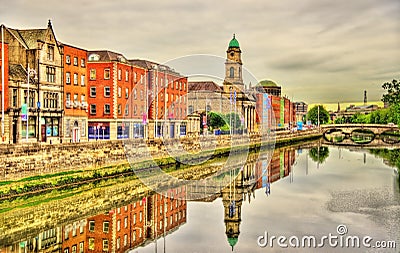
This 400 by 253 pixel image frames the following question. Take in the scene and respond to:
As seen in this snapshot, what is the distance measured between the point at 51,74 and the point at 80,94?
4971 mm

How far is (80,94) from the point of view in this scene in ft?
141

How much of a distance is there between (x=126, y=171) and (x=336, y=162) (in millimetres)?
24757

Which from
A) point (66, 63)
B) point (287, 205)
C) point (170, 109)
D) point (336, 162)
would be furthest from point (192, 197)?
point (170, 109)

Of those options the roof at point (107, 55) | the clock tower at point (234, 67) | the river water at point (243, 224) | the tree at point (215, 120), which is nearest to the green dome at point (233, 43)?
the clock tower at point (234, 67)

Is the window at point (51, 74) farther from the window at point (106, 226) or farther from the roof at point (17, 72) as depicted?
the window at point (106, 226)

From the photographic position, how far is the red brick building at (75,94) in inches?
1601

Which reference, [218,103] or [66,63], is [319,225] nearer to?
[66,63]

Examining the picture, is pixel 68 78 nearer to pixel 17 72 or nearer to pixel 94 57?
pixel 17 72

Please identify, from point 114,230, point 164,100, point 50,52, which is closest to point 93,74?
point 50,52

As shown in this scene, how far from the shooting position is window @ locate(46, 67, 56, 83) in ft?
125

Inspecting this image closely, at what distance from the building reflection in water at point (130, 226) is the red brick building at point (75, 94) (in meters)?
15.1

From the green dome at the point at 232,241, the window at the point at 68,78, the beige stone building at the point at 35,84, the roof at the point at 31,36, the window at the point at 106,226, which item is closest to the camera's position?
the green dome at the point at 232,241

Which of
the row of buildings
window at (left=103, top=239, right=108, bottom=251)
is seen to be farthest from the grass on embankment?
window at (left=103, top=239, right=108, bottom=251)

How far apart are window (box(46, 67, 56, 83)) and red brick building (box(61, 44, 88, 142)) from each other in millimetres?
1866
